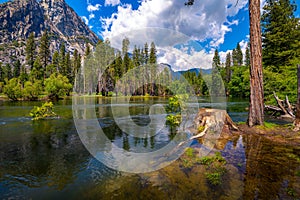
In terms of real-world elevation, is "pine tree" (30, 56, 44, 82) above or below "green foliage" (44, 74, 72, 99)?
above

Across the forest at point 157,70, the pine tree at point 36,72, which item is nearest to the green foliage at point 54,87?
the forest at point 157,70

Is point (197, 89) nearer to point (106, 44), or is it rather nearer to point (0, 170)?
point (106, 44)

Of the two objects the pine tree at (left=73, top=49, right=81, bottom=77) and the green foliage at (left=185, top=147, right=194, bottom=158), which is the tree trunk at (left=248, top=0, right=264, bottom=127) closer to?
the green foliage at (left=185, top=147, right=194, bottom=158)

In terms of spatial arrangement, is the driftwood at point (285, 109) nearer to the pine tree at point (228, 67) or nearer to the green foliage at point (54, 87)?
the green foliage at point (54, 87)

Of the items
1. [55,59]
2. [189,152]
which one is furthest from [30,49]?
[189,152]

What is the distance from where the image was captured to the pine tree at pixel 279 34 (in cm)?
2422

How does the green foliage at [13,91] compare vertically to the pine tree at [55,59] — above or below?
below

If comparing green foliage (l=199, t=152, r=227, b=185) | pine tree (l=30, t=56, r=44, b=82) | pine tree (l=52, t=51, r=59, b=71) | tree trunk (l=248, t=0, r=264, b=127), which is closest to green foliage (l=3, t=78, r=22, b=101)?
pine tree (l=30, t=56, r=44, b=82)

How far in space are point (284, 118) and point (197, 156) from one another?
40.0 feet

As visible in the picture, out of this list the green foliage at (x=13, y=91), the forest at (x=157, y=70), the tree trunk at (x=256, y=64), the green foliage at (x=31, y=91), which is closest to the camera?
the tree trunk at (x=256, y=64)

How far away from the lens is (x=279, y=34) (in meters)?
24.6

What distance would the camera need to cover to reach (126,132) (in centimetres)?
1190

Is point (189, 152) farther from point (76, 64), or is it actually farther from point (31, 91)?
point (76, 64)

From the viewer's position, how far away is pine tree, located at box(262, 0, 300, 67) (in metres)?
24.2
